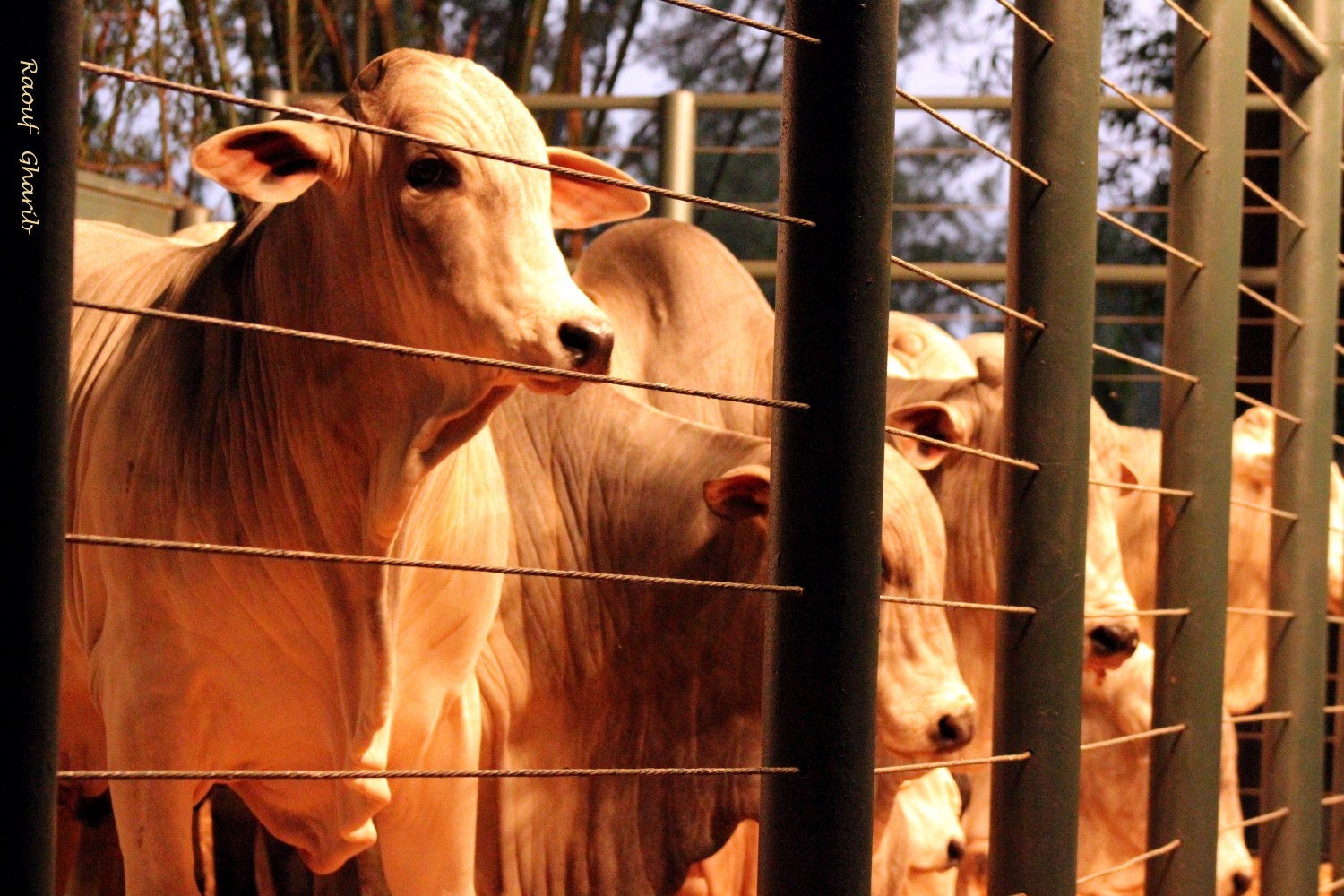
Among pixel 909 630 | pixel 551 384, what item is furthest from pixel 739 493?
A: pixel 551 384

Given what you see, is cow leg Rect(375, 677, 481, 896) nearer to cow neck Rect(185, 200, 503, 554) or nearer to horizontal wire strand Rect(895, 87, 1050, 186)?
cow neck Rect(185, 200, 503, 554)

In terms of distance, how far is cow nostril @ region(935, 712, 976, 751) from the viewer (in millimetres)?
2303

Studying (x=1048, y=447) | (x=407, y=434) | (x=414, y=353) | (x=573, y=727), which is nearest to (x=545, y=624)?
(x=573, y=727)

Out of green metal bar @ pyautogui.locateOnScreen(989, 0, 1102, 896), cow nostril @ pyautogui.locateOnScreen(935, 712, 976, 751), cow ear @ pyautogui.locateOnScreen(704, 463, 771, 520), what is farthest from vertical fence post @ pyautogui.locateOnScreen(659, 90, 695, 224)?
green metal bar @ pyautogui.locateOnScreen(989, 0, 1102, 896)

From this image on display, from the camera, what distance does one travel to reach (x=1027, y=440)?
1582 mm

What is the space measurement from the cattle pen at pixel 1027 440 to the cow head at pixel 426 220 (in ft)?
0.61

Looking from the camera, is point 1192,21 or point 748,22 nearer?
point 748,22

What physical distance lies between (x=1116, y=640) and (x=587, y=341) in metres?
1.34

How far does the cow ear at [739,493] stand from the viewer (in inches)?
93.0

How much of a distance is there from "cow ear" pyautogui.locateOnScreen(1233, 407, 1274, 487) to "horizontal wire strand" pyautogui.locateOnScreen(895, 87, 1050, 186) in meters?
2.14

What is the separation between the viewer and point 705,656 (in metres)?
2.54

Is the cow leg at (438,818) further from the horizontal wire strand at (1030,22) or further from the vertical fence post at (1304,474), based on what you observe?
the vertical fence post at (1304,474)

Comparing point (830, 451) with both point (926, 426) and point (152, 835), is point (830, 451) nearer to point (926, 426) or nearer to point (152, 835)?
point (152, 835)

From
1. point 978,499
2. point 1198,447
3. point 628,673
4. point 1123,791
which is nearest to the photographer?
point 1198,447
